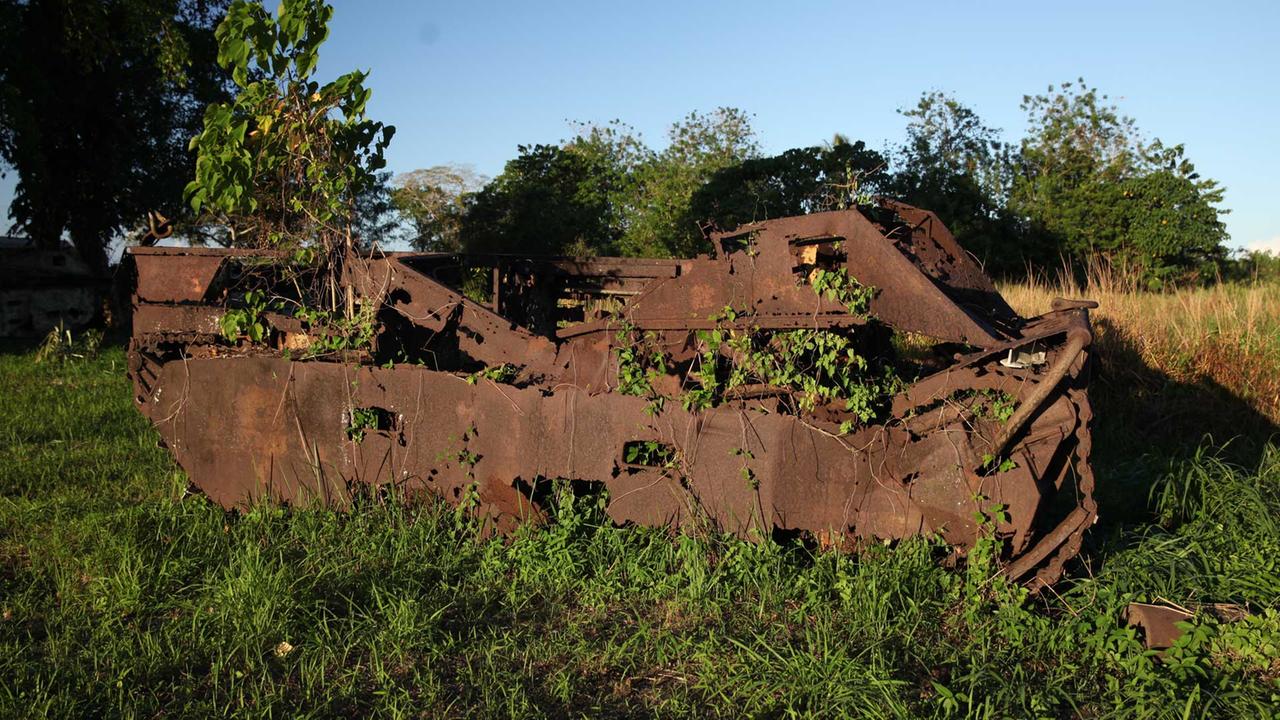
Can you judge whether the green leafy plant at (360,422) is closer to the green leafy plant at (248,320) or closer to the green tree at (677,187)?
the green leafy plant at (248,320)

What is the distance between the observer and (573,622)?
411cm

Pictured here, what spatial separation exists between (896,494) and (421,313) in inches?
112

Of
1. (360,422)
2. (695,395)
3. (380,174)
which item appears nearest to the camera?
(695,395)

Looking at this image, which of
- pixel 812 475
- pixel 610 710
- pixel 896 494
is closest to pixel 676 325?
pixel 812 475

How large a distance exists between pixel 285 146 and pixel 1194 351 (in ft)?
27.5

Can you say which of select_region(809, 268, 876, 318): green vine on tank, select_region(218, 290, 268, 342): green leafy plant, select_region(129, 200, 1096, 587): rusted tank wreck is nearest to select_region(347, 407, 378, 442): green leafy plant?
select_region(129, 200, 1096, 587): rusted tank wreck

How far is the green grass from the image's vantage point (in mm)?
3525

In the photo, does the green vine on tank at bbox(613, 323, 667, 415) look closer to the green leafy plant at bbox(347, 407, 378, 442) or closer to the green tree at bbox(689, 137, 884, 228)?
the green leafy plant at bbox(347, 407, 378, 442)

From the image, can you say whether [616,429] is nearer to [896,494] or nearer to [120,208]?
[896,494]

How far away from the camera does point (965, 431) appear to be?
164 inches

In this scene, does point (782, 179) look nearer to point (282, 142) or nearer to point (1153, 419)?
point (1153, 419)

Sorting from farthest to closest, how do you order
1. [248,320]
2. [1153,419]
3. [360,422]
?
[1153,419]
[248,320]
[360,422]

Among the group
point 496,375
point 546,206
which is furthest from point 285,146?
point 546,206

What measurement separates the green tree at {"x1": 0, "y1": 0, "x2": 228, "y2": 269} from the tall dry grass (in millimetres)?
11881
